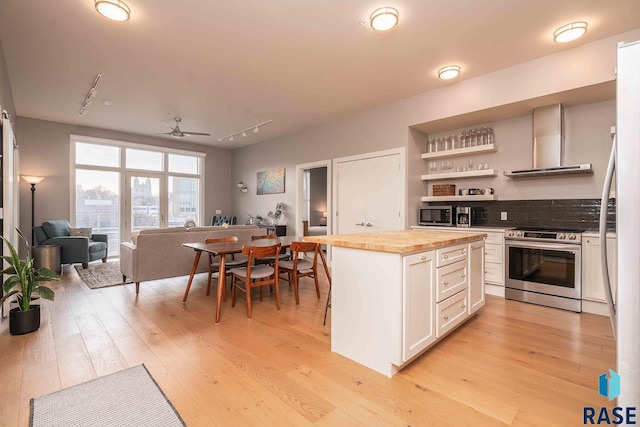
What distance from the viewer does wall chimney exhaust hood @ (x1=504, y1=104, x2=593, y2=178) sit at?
370 centimetres

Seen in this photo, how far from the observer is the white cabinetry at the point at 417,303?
1966 millimetres

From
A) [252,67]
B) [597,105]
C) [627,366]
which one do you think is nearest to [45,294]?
[252,67]

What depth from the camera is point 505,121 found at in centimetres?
432

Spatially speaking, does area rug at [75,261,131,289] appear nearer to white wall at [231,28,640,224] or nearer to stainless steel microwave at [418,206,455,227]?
white wall at [231,28,640,224]

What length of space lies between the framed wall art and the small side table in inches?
158

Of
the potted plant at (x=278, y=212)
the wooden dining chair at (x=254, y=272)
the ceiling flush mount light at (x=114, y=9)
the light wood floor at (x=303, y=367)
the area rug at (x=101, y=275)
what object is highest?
the ceiling flush mount light at (x=114, y=9)

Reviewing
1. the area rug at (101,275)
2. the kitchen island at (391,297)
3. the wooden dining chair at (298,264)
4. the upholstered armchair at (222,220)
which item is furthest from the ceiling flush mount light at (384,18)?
the upholstered armchair at (222,220)

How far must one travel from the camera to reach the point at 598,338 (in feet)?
8.48

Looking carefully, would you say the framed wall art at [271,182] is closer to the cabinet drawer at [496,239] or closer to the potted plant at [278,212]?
the potted plant at [278,212]

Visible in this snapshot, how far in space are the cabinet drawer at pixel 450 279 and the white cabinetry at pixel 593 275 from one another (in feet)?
5.20

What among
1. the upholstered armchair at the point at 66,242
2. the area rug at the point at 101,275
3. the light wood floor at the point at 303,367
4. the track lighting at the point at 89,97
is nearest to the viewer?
the light wood floor at the point at 303,367

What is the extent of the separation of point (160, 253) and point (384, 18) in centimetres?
381

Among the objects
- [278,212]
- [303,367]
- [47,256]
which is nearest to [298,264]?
[303,367]

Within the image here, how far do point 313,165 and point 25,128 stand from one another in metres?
5.49
